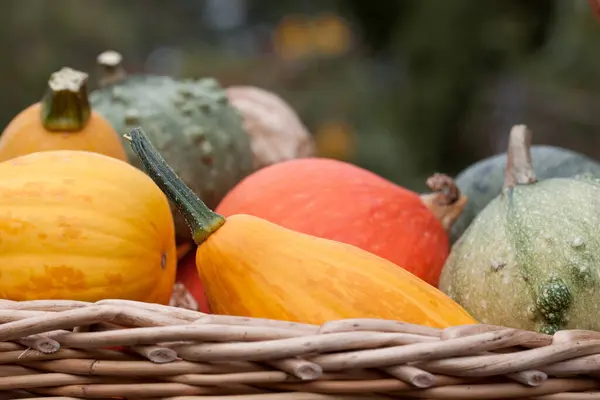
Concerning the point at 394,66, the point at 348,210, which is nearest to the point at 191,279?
the point at 348,210

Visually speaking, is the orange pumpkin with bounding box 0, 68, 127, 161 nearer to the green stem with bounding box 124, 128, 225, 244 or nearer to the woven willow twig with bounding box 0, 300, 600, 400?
the green stem with bounding box 124, 128, 225, 244

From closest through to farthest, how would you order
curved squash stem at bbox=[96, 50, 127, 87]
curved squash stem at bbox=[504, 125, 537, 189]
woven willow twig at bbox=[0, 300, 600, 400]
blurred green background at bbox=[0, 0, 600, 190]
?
1. woven willow twig at bbox=[0, 300, 600, 400]
2. curved squash stem at bbox=[504, 125, 537, 189]
3. curved squash stem at bbox=[96, 50, 127, 87]
4. blurred green background at bbox=[0, 0, 600, 190]

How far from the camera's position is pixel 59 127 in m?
0.94

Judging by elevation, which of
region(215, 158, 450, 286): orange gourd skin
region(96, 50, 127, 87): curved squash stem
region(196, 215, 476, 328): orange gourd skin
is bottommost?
region(196, 215, 476, 328): orange gourd skin

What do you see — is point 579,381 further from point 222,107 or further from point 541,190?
point 222,107

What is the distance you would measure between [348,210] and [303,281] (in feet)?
0.73

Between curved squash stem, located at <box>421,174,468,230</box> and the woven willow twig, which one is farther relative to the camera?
curved squash stem, located at <box>421,174,468,230</box>

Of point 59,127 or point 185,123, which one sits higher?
point 185,123

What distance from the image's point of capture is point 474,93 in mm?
3182

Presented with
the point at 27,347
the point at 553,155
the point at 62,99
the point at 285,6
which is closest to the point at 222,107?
the point at 62,99

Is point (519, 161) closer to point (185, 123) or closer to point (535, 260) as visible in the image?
point (535, 260)

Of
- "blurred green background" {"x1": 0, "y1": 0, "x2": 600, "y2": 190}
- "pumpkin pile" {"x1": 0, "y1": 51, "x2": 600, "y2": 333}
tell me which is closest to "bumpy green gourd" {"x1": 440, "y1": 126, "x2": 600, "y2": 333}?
"pumpkin pile" {"x1": 0, "y1": 51, "x2": 600, "y2": 333}

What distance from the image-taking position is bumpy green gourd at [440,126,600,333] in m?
0.73

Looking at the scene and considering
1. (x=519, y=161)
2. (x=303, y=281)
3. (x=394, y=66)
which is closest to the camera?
(x=303, y=281)
